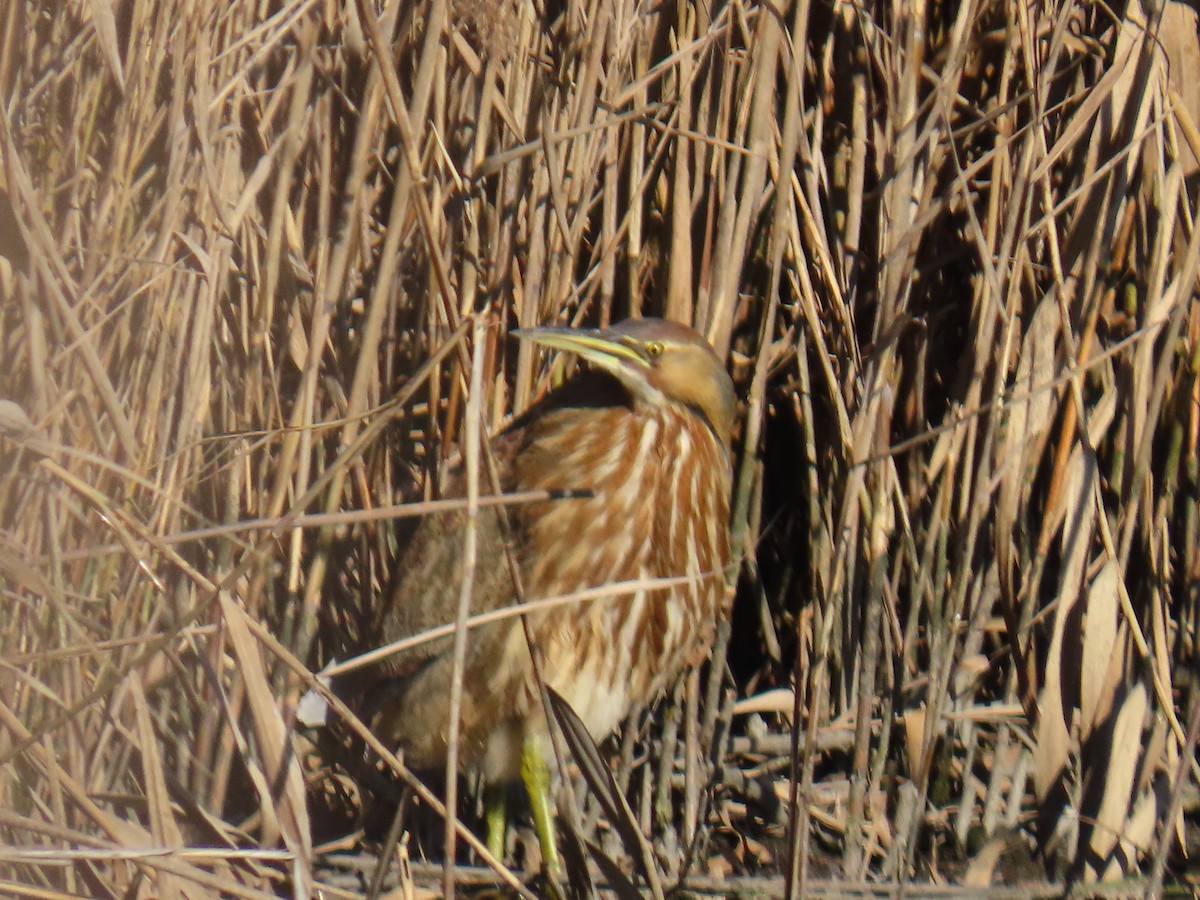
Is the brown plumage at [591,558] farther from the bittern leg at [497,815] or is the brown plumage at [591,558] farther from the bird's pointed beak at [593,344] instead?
the bittern leg at [497,815]

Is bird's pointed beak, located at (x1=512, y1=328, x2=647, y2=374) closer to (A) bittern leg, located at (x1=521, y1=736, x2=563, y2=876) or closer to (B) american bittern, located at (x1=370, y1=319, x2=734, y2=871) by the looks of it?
(B) american bittern, located at (x1=370, y1=319, x2=734, y2=871)

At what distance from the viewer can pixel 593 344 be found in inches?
93.3

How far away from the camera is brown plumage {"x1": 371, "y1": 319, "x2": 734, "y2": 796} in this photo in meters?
2.47

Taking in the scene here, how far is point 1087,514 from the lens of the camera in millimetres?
2449

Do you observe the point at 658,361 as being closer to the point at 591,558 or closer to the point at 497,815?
the point at 591,558

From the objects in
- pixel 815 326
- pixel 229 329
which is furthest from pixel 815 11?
pixel 229 329

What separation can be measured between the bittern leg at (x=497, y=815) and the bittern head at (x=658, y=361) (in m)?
0.79

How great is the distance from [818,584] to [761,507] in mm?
309

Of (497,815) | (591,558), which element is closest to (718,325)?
(591,558)

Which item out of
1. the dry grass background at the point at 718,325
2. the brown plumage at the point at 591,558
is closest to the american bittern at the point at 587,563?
the brown plumage at the point at 591,558

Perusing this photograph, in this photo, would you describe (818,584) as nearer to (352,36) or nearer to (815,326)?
(815,326)

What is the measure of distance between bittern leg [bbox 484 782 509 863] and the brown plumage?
182 mm

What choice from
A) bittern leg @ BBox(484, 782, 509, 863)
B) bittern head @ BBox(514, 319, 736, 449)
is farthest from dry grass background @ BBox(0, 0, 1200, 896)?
bittern leg @ BBox(484, 782, 509, 863)

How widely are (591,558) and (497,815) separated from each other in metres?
0.58
